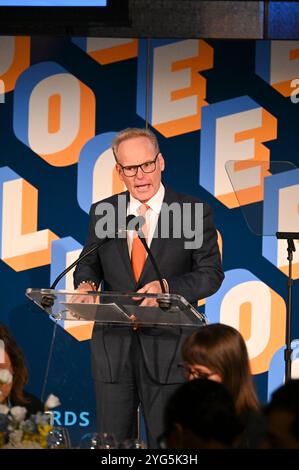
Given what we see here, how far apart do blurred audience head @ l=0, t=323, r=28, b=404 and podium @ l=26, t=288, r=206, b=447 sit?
0.09 metres

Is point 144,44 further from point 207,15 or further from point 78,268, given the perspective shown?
point 78,268

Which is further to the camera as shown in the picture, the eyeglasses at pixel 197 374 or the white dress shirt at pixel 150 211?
the white dress shirt at pixel 150 211

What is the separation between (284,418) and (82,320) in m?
1.57

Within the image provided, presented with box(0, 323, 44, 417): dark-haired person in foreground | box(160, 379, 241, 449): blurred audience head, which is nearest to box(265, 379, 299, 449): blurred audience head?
box(160, 379, 241, 449): blurred audience head

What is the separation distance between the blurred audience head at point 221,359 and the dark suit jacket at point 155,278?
68 centimetres

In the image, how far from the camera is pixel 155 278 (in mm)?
4391

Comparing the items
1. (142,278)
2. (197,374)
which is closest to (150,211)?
(142,278)

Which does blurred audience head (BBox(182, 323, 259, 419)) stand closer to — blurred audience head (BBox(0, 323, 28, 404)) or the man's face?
blurred audience head (BBox(0, 323, 28, 404))

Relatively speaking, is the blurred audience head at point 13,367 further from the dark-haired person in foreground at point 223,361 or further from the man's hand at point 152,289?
the dark-haired person in foreground at point 223,361

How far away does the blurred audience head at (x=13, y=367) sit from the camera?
373 centimetres

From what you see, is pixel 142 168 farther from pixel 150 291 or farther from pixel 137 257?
pixel 150 291

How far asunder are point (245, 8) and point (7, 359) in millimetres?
3459

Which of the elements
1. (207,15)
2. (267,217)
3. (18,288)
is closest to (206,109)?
(207,15)

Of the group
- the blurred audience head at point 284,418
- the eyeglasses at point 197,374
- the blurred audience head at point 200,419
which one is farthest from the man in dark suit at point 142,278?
the blurred audience head at point 284,418
